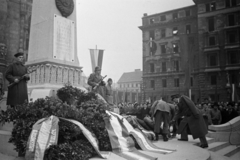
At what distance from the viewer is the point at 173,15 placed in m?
42.4

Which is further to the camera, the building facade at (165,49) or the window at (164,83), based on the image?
the window at (164,83)

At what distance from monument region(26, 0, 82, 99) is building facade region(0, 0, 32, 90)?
13.2 m

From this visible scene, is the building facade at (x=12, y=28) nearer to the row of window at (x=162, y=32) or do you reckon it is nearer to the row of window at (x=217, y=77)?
the row of window at (x=162, y=32)

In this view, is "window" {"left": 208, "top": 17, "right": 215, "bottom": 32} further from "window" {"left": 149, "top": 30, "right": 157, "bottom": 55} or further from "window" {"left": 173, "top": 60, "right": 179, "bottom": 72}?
"window" {"left": 149, "top": 30, "right": 157, "bottom": 55}

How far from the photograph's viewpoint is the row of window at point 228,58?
33531 millimetres

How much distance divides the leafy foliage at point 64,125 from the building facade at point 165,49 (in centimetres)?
3454

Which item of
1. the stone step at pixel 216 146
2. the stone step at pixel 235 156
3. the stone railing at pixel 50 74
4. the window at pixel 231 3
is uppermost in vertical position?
the window at pixel 231 3

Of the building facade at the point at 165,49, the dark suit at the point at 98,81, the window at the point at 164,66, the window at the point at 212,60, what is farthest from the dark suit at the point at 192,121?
the window at the point at 164,66

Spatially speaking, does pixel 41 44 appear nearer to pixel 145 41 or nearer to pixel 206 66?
pixel 206 66

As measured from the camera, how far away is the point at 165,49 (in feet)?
141

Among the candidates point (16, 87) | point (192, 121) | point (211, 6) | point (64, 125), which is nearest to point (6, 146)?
point (64, 125)

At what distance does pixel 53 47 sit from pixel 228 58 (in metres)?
32.1

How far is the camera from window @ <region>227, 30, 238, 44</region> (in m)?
34.2

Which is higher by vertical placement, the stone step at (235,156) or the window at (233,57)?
the window at (233,57)
